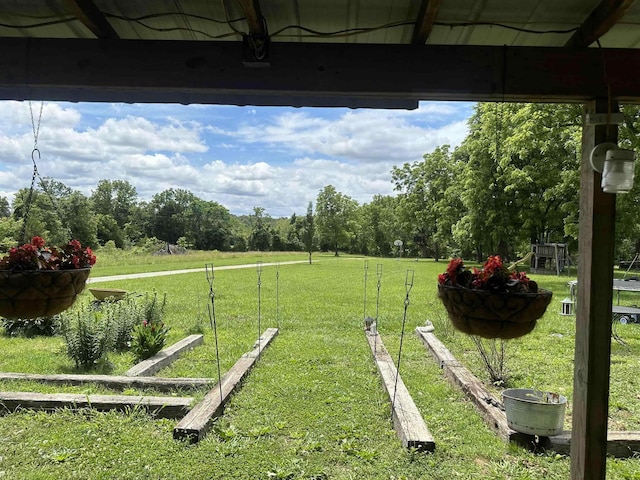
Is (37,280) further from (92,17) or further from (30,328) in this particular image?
(30,328)

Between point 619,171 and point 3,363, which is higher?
point 619,171

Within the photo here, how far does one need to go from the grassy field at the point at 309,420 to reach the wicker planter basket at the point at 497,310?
171cm

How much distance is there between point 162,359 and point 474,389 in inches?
141

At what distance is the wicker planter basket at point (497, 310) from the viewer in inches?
70.2

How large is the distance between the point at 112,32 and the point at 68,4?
292 millimetres

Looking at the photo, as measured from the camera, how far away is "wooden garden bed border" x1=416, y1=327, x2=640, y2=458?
137 inches

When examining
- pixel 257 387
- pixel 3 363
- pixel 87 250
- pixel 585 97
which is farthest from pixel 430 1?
pixel 3 363

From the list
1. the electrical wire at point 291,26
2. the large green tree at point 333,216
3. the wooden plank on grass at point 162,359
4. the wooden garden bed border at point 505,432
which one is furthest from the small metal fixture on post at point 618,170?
the large green tree at point 333,216

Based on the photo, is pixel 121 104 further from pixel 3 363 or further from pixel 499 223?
pixel 499 223

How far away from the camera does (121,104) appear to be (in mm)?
2336

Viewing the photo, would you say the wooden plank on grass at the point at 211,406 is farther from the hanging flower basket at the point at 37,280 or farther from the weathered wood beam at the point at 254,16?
the weathered wood beam at the point at 254,16

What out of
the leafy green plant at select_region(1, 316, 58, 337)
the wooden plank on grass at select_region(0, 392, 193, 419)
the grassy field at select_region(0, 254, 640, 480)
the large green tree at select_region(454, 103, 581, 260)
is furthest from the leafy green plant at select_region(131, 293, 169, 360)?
the large green tree at select_region(454, 103, 581, 260)

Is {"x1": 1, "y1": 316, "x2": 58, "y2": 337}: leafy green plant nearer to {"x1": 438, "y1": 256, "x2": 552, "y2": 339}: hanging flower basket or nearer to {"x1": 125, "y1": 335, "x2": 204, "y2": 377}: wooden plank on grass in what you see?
{"x1": 125, "y1": 335, "x2": 204, "y2": 377}: wooden plank on grass

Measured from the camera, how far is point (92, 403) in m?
4.04
